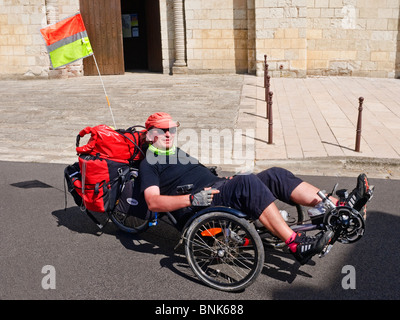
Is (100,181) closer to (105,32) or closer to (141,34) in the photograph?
(105,32)

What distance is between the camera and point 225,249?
400 centimetres

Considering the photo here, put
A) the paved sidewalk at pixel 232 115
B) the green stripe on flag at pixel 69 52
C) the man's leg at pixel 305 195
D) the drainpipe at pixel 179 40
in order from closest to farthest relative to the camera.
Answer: the man's leg at pixel 305 195, the green stripe on flag at pixel 69 52, the paved sidewalk at pixel 232 115, the drainpipe at pixel 179 40

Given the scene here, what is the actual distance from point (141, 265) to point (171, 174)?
34.9 inches

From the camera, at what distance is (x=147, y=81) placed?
48.6 feet

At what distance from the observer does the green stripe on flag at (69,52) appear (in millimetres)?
7137

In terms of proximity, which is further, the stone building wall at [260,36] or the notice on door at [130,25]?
the notice on door at [130,25]

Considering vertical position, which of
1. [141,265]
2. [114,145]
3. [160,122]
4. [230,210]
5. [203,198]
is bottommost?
[141,265]

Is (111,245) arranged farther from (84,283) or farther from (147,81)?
(147,81)

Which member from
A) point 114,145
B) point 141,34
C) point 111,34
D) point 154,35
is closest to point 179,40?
point 154,35

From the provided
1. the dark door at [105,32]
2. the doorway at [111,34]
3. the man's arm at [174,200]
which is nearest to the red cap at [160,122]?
the man's arm at [174,200]

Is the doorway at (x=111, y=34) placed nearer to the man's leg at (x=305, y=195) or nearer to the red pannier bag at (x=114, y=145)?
the red pannier bag at (x=114, y=145)

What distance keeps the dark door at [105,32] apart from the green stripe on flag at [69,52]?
9530 mm

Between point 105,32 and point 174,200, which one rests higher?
point 105,32
